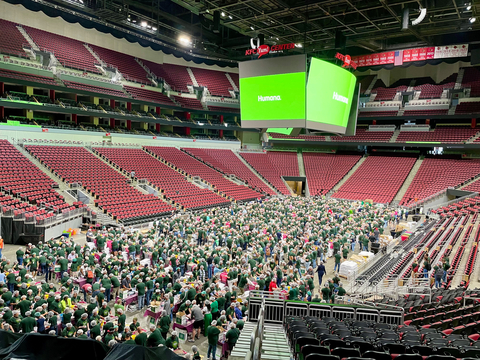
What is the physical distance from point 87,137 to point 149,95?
1102 centimetres

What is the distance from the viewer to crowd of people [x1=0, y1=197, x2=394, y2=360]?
29.4 ft

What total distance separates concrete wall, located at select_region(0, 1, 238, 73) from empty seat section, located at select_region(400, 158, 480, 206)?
127ft

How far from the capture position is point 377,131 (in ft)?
153

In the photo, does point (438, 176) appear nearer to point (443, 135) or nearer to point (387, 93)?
point (443, 135)

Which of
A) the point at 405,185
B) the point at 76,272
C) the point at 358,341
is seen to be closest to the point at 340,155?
the point at 405,185

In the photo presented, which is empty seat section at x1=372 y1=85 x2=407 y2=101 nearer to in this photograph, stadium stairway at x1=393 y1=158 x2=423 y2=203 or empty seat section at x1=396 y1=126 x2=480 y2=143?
empty seat section at x1=396 y1=126 x2=480 y2=143

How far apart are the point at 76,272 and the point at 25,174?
527 inches

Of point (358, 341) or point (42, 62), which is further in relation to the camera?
point (42, 62)

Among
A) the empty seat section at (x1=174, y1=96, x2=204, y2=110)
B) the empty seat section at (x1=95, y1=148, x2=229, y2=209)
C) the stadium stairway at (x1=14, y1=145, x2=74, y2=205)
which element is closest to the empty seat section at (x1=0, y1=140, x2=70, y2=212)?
the stadium stairway at (x1=14, y1=145, x2=74, y2=205)

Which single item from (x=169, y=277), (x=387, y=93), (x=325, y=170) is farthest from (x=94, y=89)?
(x=387, y=93)

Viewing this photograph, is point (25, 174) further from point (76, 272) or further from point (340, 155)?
point (340, 155)

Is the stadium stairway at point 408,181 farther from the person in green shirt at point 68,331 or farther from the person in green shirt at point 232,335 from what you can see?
the person in green shirt at point 68,331

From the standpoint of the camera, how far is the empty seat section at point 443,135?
128 ft

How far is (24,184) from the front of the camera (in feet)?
72.6
